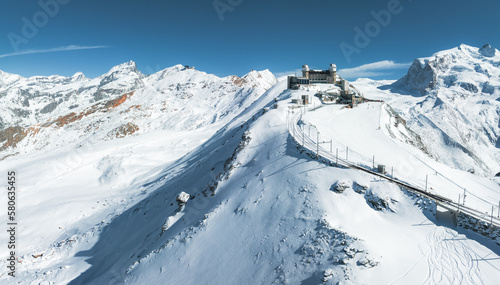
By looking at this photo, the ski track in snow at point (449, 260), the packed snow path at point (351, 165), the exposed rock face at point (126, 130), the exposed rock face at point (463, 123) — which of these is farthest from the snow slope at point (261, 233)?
the exposed rock face at point (463, 123)

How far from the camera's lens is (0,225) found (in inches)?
1581

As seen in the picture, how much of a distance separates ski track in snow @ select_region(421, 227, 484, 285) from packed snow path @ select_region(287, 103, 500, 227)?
276 cm

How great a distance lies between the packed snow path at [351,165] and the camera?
20172mm

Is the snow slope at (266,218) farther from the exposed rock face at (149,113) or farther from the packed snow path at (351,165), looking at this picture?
the exposed rock face at (149,113)

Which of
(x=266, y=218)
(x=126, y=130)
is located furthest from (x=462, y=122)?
(x=126, y=130)

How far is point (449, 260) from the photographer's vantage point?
1652 centimetres

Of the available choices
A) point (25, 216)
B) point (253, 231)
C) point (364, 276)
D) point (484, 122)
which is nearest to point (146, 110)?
point (25, 216)

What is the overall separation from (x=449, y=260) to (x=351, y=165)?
37.1 ft

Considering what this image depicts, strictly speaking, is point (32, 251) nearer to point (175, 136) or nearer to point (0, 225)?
point (0, 225)

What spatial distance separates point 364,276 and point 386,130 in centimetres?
3564

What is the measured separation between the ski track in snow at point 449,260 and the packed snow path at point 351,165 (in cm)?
276

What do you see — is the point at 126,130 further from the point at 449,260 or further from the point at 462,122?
the point at 462,122

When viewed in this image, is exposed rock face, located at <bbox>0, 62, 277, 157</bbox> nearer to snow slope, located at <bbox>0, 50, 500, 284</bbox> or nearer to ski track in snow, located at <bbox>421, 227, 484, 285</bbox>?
snow slope, located at <bbox>0, 50, 500, 284</bbox>

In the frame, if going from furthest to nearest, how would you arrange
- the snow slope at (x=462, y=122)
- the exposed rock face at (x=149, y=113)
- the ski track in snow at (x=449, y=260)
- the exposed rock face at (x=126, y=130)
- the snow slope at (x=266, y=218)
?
1. the snow slope at (x=462, y=122)
2. the exposed rock face at (x=149, y=113)
3. the exposed rock face at (x=126, y=130)
4. the snow slope at (x=266, y=218)
5. the ski track in snow at (x=449, y=260)
